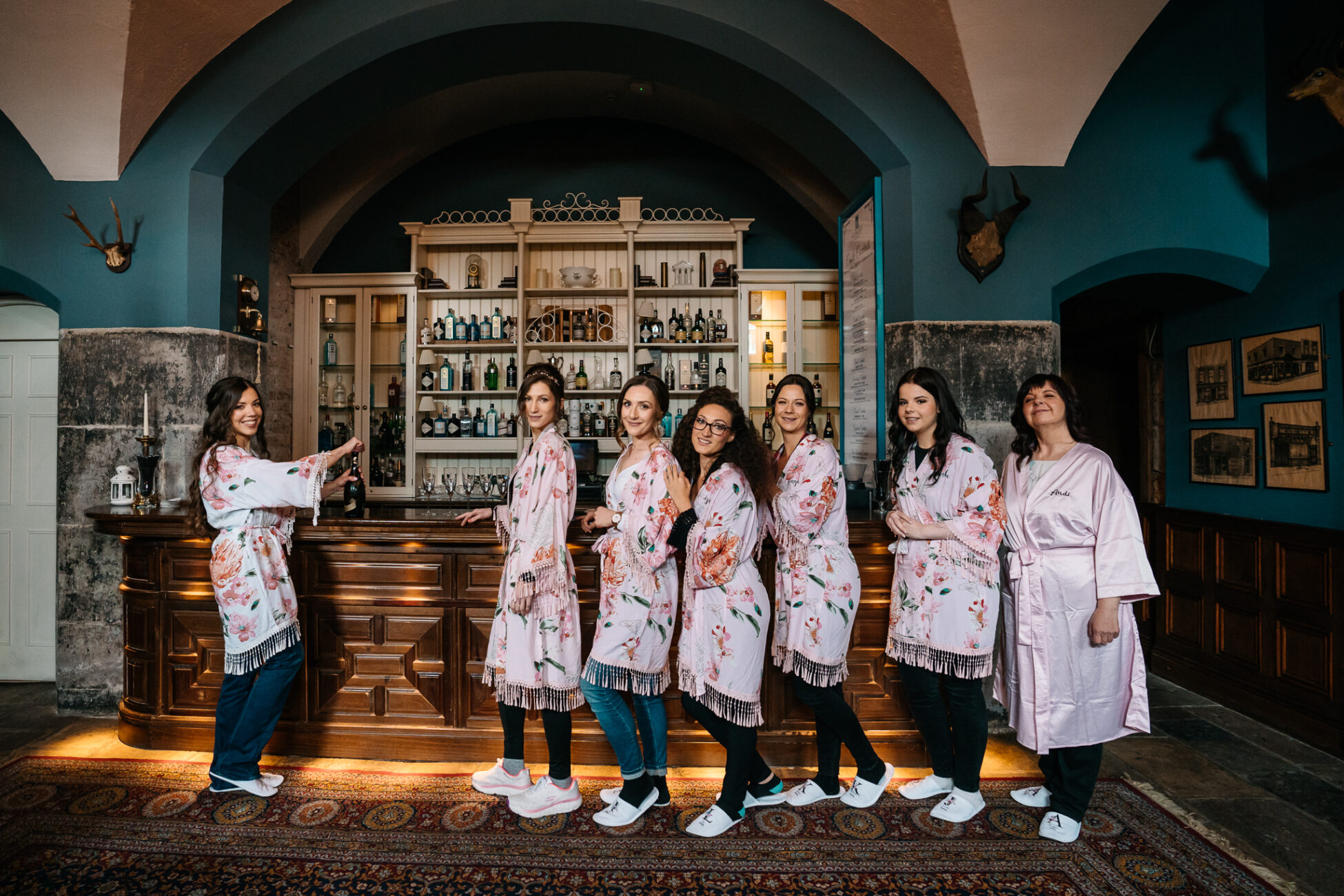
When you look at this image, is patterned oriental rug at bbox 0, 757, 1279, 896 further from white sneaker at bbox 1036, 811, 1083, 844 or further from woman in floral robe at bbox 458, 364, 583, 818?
woman in floral robe at bbox 458, 364, 583, 818

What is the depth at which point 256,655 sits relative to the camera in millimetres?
2666

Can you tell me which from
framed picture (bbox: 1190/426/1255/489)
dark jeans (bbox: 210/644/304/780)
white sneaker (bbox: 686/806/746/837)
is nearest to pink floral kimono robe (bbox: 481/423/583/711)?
white sneaker (bbox: 686/806/746/837)

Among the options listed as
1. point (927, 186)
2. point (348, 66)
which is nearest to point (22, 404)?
point (348, 66)

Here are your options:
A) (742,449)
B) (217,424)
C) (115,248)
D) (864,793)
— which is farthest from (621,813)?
(115,248)

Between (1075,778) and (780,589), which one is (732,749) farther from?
(1075,778)

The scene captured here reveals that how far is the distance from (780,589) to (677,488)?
2.10 feet

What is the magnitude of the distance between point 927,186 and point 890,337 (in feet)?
2.75

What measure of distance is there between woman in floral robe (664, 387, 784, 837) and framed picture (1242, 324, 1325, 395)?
344 cm

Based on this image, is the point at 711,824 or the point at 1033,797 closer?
the point at 711,824

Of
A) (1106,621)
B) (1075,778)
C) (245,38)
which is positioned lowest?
(1075,778)

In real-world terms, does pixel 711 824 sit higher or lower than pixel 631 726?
lower

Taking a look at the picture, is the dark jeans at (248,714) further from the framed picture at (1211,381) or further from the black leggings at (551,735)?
the framed picture at (1211,381)

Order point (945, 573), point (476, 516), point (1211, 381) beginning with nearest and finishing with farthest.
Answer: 1. point (945, 573)
2. point (476, 516)
3. point (1211, 381)

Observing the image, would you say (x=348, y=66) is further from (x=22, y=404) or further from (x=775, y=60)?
(x=22, y=404)
